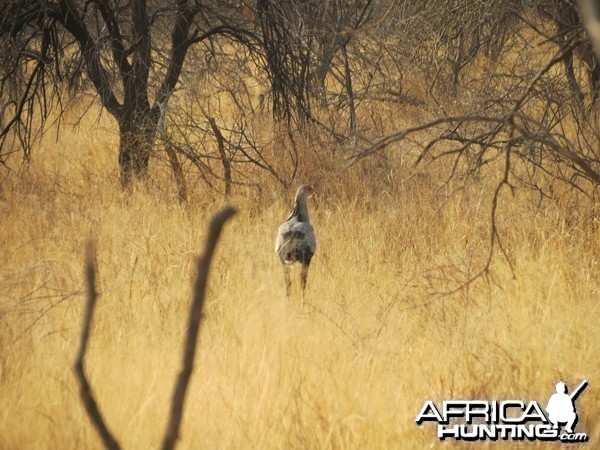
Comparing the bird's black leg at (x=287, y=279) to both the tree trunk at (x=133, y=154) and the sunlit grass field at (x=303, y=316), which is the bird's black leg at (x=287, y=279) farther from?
the tree trunk at (x=133, y=154)

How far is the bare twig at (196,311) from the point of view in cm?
172

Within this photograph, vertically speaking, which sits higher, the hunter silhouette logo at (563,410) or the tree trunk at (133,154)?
the tree trunk at (133,154)

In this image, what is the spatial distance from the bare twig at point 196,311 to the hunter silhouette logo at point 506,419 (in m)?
1.78

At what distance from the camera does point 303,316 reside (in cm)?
506

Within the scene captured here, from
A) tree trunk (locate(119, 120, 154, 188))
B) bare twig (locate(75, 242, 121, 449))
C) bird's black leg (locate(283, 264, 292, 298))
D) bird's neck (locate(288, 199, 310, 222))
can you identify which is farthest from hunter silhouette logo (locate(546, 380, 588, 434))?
tree trunk (locate(119, 120, 154, 188))

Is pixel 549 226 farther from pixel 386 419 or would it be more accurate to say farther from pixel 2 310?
pixel 2 310

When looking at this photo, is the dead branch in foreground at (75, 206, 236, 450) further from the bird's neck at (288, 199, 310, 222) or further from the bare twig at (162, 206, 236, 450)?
the bird's neck at (288, 199, 310, 222)

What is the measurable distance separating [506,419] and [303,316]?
1.77 m

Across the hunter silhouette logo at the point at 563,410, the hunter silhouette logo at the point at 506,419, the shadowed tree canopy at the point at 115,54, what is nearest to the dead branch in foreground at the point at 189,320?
the hunter silhouette logo at the point at 506,419

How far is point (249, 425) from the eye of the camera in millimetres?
3604

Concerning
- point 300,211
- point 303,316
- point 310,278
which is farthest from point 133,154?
point 303,316

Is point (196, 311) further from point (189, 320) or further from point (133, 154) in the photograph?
point (133, 154)

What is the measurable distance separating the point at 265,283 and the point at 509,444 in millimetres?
2496

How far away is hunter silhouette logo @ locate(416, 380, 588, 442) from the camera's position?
3441 mm
